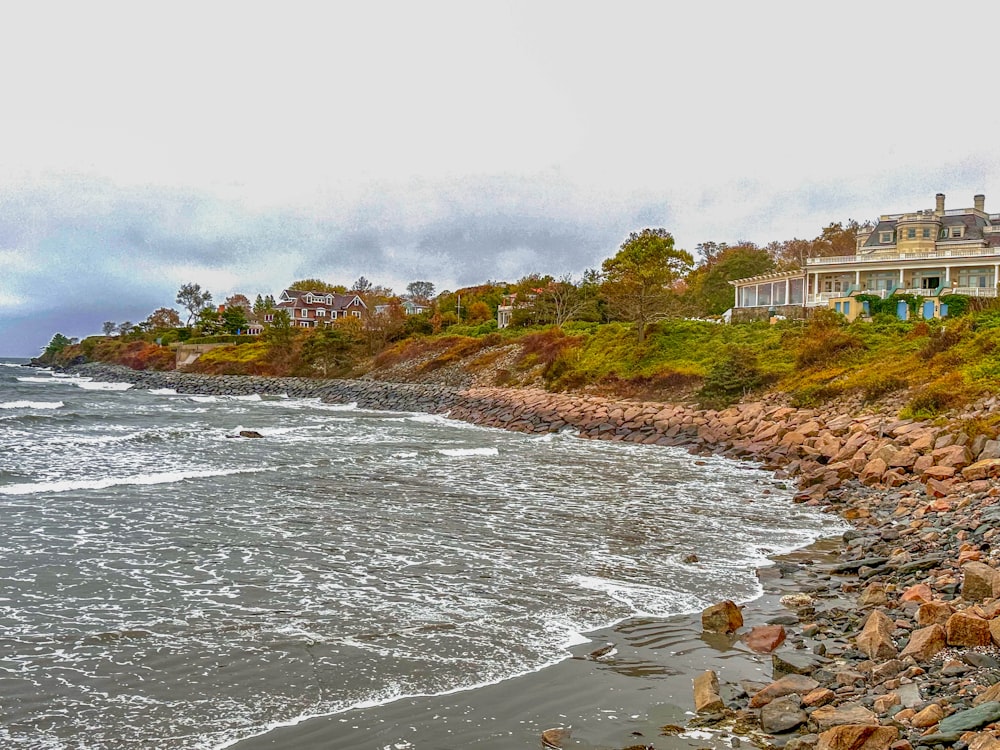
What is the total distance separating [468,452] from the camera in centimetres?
2623

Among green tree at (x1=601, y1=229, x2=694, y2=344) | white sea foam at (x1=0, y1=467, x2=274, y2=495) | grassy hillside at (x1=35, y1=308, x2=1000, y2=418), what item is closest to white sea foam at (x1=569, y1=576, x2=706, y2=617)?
white sea foam at (x1=0, y1=467, x2=274, y2=495)

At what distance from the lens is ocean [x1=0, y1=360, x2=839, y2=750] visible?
6.95 m

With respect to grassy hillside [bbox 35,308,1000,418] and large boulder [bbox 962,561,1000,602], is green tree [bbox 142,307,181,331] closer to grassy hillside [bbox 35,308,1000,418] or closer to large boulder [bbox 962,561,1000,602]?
grassy hillside [bbox 35,308,1000,418]

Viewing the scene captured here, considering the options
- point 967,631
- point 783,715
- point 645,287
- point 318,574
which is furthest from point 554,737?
point 645,287

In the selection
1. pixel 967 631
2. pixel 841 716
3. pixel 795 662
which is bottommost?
pixel 795 662

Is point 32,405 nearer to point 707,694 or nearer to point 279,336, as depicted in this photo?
point 279,336

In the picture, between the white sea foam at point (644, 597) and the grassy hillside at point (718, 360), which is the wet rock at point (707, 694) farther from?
the grassy hillside at point (718, 360)

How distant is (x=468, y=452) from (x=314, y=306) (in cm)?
11135

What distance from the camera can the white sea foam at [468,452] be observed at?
2578cm

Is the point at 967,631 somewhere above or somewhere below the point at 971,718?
above

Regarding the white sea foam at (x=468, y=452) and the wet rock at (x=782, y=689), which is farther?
the white sea foam at (x=468, y=452)

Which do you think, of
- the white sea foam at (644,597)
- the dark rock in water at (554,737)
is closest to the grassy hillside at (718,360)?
the white sea foam at (644,597)

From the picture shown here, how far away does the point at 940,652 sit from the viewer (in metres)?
6.58

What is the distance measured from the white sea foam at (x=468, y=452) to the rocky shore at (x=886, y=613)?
30.6ft
